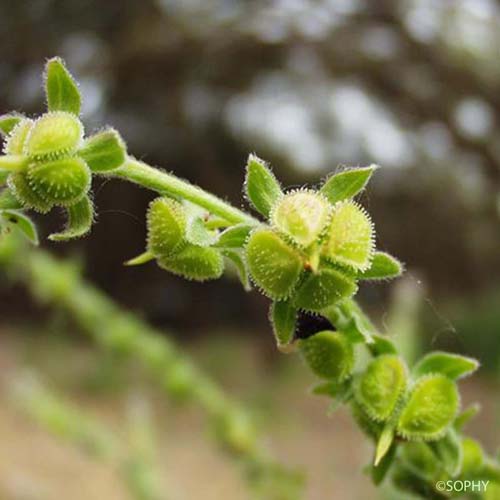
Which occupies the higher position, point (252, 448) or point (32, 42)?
point (32, 42)

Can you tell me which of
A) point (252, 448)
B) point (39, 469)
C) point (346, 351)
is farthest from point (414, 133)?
point (346, 351)

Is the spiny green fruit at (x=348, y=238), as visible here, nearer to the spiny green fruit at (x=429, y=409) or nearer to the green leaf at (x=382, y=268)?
the green leaf at (x=382, y=268)

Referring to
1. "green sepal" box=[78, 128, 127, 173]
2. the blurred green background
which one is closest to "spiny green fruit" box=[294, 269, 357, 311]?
"green sepal" box=[78, 128, 127, 173]

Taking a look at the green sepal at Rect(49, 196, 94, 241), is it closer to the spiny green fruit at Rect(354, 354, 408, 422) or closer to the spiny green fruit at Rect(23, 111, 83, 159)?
the spiny green fruit at Rect(23, 111, 83, 159)

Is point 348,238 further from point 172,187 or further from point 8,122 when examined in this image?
point 8,122

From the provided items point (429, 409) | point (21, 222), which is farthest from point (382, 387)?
point (21, 222)

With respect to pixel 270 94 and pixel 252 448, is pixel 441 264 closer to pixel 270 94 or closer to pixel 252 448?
pixel 270 94
